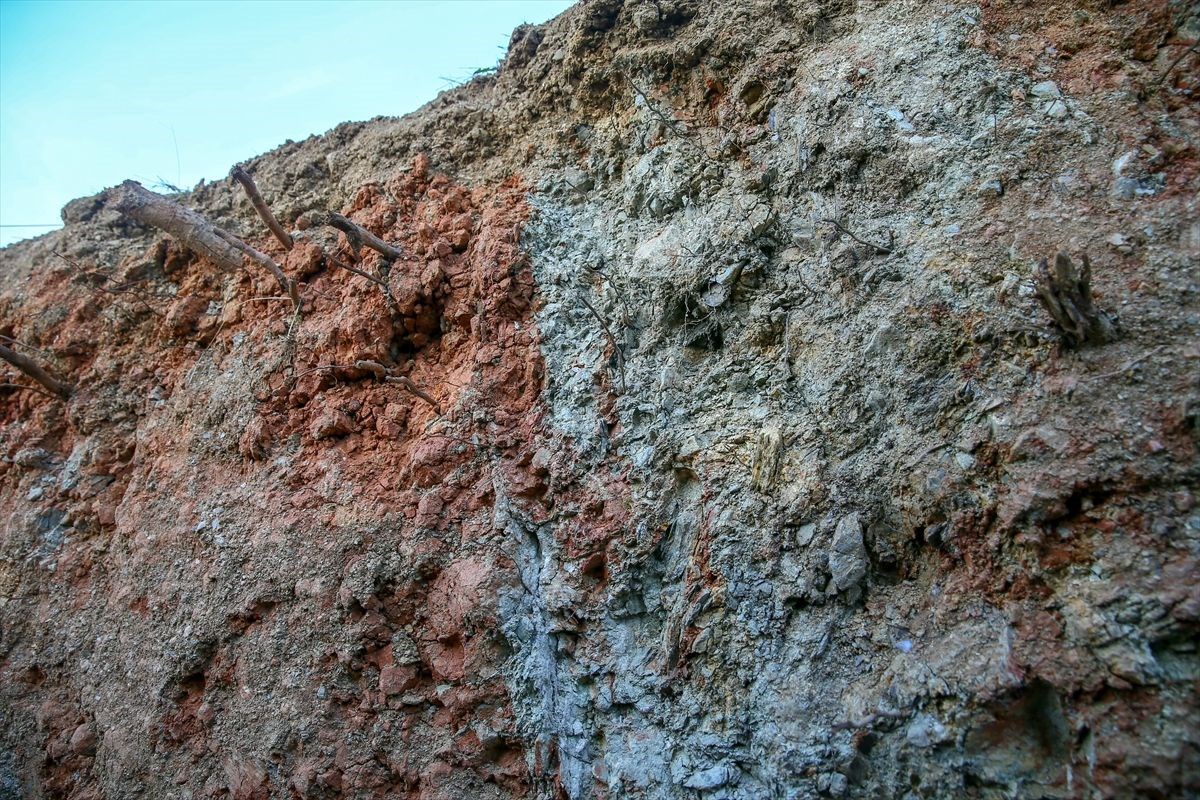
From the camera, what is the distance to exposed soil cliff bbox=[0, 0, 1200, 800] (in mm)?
2633

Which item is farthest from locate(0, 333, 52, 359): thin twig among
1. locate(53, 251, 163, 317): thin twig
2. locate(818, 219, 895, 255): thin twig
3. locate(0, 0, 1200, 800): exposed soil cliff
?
locate(818, 219, 895, 255): thin twig

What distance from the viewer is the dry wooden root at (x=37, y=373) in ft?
18.4

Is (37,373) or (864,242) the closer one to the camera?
(864,242)

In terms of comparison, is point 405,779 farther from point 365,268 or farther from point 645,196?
point 645,196

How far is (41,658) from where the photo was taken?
5.00 metres

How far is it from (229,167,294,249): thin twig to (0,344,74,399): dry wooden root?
7.65ft

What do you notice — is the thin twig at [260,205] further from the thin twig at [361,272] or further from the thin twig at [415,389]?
the thin twig at [415,389]

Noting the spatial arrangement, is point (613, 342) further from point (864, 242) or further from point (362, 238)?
point (362, 238)

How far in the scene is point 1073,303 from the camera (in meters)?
2.73

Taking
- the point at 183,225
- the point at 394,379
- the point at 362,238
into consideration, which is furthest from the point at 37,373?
the point at 394,379

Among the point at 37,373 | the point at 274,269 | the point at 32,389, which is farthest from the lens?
the point at 32,389

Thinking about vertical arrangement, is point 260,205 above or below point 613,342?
above

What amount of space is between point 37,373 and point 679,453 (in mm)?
5566

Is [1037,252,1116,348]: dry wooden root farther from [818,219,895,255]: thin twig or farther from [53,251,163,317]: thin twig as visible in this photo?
[53,251,163,317]: thin twig
